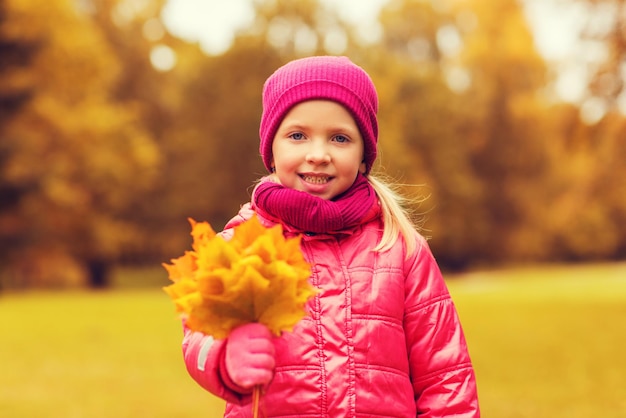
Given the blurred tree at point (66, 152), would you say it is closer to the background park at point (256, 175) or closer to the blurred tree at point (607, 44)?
the background park at point (256, 175)

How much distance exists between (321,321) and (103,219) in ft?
84.0

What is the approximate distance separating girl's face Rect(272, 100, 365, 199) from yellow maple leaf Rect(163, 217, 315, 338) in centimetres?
63

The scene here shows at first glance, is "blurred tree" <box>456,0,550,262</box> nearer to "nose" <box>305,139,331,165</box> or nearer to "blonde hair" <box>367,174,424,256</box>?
"blonde hair" <box>367,174,424,256</box>

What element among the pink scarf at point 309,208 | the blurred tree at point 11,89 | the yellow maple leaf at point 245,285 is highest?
the blurred tree at point 11,89

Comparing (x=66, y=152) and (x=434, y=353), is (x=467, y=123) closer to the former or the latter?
(x=66, y=152)

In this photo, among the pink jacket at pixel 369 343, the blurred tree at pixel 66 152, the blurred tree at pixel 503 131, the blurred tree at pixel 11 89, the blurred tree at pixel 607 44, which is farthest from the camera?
the blurred tree at pixel 503 131

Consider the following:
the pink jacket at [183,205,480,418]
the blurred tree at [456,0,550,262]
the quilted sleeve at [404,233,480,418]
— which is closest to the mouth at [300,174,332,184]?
the pink jacket at [183,205,480,418]

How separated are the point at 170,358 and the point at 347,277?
354 inches

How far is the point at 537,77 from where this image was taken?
31.7 meters

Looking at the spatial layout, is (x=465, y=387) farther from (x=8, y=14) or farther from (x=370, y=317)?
(x=8, y=14)

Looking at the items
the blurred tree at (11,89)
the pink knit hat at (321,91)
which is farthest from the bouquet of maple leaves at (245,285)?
the blurred tree at (11,89)

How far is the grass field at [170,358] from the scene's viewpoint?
820cm

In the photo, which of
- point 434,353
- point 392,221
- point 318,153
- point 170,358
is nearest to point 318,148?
point 318,153

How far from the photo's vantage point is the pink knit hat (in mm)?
2543
